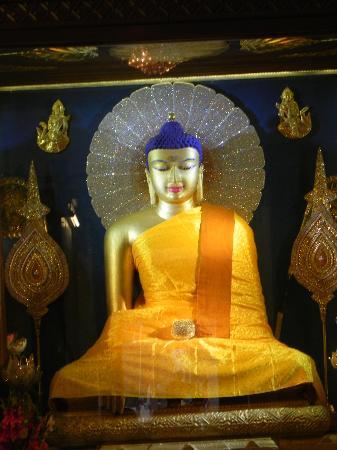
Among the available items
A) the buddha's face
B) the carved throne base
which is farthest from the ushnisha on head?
the carved throne base

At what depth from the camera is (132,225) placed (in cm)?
375

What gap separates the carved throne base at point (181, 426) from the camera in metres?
3.02

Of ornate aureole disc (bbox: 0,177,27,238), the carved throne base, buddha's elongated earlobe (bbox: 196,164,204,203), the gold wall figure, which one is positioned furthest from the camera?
buddha's elongated earlobe (bbox: 196,164,204,203)

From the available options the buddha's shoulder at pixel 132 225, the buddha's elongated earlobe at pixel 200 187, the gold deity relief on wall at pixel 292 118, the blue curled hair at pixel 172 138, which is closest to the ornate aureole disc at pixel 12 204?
the buddha's shoulder at pixel 132 225

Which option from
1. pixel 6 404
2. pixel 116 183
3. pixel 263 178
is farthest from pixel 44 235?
pixel 263 178

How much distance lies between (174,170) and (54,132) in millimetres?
617

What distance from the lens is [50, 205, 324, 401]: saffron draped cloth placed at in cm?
310

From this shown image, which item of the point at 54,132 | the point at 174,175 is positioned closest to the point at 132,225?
the point at 174,175

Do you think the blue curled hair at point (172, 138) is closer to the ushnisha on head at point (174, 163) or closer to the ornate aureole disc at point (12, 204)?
the ushnisha on head at point (174, 163)

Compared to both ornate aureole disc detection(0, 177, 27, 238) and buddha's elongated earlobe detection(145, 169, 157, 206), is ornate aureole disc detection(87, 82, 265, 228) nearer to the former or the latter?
buddha's elongated earlobe detection(145, 169, 157, 206)

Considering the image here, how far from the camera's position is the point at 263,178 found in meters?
3.77

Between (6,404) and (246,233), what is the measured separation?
1.37m

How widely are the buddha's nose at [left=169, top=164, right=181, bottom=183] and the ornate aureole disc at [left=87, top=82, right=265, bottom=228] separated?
158mm

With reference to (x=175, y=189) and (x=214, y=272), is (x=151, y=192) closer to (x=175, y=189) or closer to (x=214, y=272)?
(x=175, y=189)
